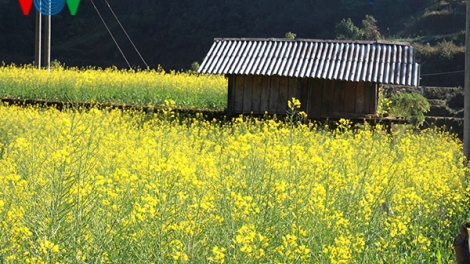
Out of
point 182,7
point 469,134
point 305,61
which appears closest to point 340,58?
point 305,61

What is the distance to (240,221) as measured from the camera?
197 inches

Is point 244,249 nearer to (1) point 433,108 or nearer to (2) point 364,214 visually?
(2) point 364,214

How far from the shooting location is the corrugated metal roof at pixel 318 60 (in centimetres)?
1509

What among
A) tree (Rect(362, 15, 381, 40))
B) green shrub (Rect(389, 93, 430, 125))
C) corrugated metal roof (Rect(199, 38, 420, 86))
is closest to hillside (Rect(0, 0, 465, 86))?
tree (Rect(362, 15, 381, 40))

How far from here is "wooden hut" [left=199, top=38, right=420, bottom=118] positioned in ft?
49.9

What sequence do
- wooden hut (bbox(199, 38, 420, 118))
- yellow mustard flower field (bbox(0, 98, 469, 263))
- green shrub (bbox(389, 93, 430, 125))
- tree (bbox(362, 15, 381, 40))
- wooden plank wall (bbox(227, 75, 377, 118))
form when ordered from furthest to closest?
tree (bbox(362, 15, 381, 40)) → green shrub (bbox(389, 93, 430, 125)) → wooden plank wall (bbox(227, 75, 377, 118)) → wooden hut (bbox(199, 38, 420, 118)) → yellow mustard flower field (bbox(0, 98, 469, 263))

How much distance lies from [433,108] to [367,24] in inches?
566

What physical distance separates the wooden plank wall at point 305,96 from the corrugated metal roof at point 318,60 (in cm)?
35

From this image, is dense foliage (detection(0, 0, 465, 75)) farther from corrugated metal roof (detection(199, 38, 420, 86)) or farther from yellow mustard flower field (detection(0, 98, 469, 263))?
yellow mustard flower field (detection(0, 98, 469, 263))

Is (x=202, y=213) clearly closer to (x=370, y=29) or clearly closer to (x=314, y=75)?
(x=314, y=75)

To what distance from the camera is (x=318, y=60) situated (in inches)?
619

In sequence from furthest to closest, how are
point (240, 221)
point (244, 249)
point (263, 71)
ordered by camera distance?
point (263, 71), point (240, 221), point (244, 249)

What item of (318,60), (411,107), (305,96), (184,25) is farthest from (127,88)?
(184,25)

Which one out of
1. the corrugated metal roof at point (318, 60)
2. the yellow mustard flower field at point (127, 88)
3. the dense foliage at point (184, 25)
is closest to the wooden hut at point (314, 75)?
the corrugated metal roof at point (318, 60)
